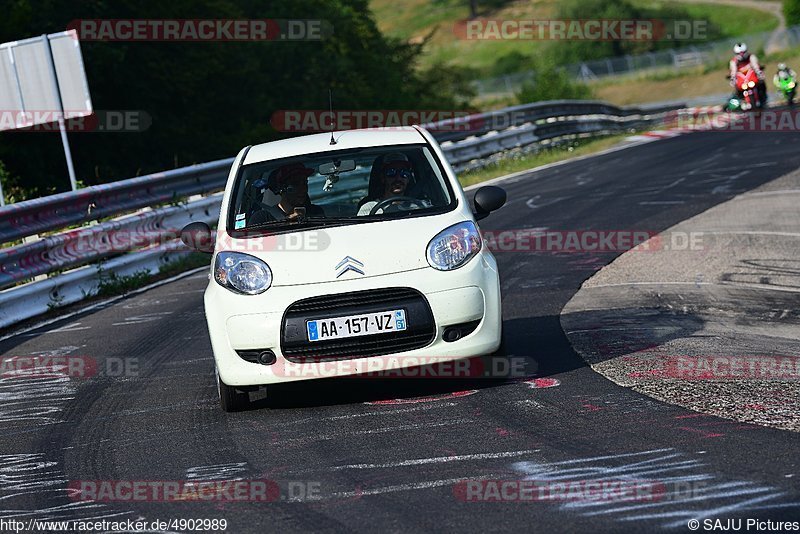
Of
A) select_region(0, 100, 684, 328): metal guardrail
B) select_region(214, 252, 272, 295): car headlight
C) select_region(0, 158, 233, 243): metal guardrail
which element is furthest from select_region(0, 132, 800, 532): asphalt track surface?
select_region(0, 158, 233, 243): metal guardrail

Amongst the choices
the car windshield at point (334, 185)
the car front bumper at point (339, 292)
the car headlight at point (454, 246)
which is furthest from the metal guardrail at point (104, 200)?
the car headlight at point (454, 246)

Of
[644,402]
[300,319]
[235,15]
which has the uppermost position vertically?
[235,15]

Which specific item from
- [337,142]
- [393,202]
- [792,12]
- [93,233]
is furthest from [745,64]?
[792,12]

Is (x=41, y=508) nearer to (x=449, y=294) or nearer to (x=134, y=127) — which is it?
(x=449, y=294)

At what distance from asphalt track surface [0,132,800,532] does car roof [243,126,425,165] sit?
4.88ft

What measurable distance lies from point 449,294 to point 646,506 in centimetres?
230

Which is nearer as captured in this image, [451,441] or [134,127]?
[451,441]

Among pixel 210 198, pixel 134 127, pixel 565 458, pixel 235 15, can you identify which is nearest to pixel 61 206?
pixel 210 198

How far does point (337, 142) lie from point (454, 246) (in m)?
1.44

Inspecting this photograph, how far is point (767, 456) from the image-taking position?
496cm

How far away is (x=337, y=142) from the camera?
782cm

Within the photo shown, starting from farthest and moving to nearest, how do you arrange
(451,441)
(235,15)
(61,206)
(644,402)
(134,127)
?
(235,15)
(134,127)
(61,206)
(644,402)
(451,441)

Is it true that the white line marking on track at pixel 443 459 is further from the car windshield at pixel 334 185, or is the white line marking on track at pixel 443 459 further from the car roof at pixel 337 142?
the car roof at pixel 337 142

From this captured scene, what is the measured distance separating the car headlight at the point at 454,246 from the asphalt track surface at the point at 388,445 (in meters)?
0.74
